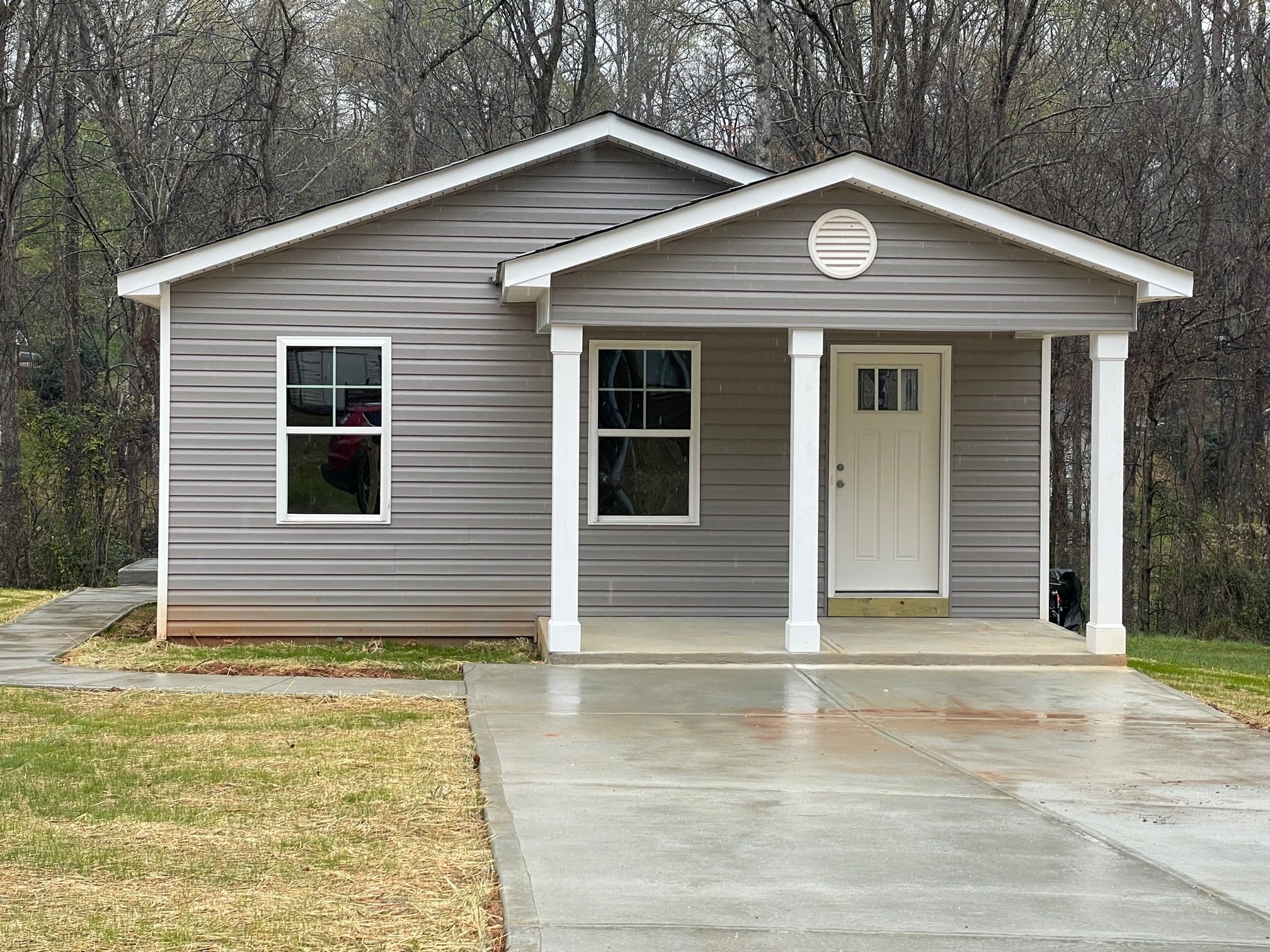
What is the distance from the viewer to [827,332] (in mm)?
12086

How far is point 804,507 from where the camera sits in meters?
10.4

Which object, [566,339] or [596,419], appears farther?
[596,419]

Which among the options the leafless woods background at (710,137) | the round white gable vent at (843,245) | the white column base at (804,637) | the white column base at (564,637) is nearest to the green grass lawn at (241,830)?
the white column base at (564,637)

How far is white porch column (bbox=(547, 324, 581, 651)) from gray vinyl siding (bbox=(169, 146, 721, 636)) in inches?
55.3

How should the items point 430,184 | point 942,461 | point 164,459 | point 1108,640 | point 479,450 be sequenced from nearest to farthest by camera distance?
point 1108,640 < point 164,459 < point 430,184 < point 479,450 < point 942,461

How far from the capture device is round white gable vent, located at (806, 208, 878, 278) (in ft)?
33.8

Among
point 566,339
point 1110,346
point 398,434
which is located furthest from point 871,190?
point 398,434

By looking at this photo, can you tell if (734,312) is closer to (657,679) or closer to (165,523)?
(657,679)

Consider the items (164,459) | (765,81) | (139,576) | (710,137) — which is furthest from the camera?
(710,137)

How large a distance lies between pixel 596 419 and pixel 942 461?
2.92m

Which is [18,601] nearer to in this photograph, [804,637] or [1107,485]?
[804,637]

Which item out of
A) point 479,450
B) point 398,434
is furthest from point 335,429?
point 479,450

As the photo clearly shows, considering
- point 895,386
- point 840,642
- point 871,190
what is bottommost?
point 840,642

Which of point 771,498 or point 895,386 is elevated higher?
point 895,386
